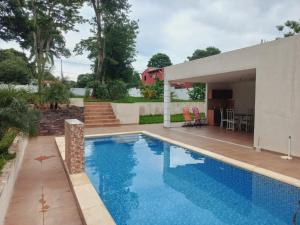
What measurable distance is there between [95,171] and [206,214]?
3.90 meters

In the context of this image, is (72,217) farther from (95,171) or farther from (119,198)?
(95,171)

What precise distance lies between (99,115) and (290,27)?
23997 millimetres

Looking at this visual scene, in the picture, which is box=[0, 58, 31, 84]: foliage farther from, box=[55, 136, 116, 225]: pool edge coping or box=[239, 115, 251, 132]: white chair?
box=[55, 136, 116, 225]: pool edge coping

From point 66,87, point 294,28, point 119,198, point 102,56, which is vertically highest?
point 294,28

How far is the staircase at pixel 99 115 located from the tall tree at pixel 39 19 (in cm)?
361

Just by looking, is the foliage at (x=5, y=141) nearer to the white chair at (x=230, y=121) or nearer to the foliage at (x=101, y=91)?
the white chair at (x=230, y=121)

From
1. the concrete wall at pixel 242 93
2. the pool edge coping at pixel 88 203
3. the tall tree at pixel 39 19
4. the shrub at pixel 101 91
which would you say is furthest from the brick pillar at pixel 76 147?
the shrub at pixel 101 91

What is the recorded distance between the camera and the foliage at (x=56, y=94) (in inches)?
597

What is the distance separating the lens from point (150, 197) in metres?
5.86

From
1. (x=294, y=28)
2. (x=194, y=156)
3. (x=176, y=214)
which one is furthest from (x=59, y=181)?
(x=294, y=28)

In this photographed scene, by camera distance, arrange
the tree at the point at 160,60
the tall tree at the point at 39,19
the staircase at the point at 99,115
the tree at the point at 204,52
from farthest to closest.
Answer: the tree at the point at 160,60 < the tree at the point at 204,52 < the tall tree at the point at 39,19 < the staircase at the point at 99,115

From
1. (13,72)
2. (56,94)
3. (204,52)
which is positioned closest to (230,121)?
(56,94)

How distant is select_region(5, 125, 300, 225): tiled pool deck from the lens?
4.55 meters

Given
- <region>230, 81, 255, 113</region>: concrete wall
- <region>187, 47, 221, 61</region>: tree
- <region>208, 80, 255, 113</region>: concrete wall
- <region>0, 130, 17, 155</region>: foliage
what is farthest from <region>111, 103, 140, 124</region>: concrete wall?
<region>187, 47, 221, 61</region>: tree
